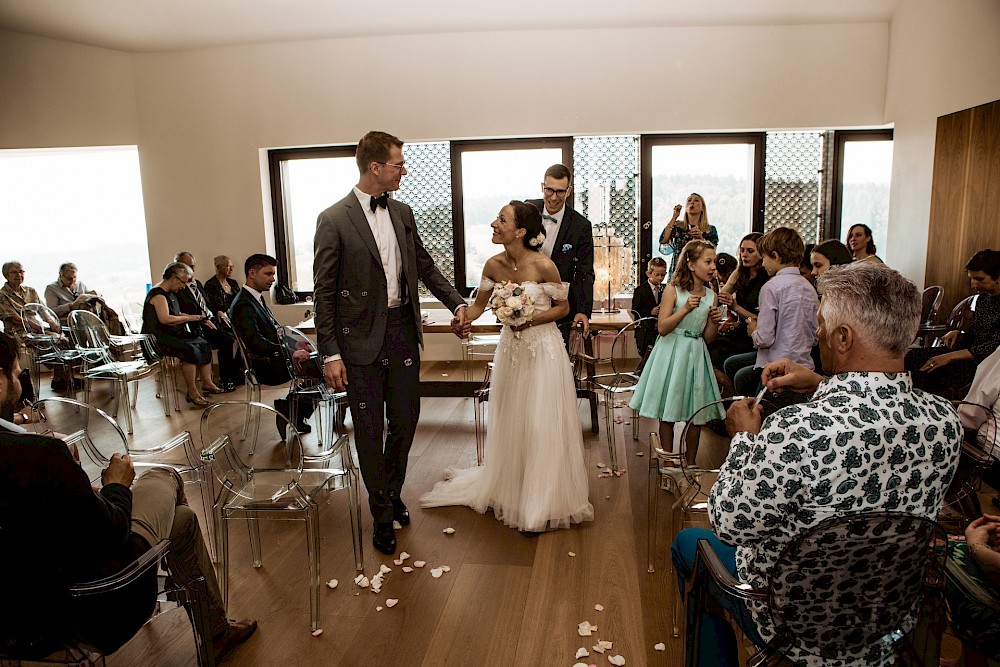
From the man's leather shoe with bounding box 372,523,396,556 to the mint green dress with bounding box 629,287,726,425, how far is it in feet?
5.08

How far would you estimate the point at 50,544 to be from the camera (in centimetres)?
188

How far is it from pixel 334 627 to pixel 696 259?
2545 millimetres

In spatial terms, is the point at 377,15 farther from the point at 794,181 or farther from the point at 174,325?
the point at 794,181

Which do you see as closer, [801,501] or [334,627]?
[801,501]

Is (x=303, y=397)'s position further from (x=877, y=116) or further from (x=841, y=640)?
(x=877, y=116)

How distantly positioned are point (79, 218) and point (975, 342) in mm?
10962

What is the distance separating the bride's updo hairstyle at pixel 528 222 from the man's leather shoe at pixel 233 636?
2.14 m

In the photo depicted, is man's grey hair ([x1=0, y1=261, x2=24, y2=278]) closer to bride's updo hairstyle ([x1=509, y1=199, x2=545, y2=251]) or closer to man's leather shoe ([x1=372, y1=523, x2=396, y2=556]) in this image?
man's leather shoe ([x1=372, y1=523, x2=396, y2=556])

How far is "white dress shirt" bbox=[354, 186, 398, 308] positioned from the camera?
341 centimetres

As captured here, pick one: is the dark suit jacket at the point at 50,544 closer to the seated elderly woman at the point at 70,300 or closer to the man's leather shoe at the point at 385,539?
the man's leather shoe at the point at 385,539

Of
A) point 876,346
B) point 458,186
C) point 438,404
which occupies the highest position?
point 458,186

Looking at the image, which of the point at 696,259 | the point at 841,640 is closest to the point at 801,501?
the point at 841,640

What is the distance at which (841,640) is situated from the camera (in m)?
1.69

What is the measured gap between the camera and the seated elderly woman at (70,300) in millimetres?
7453
